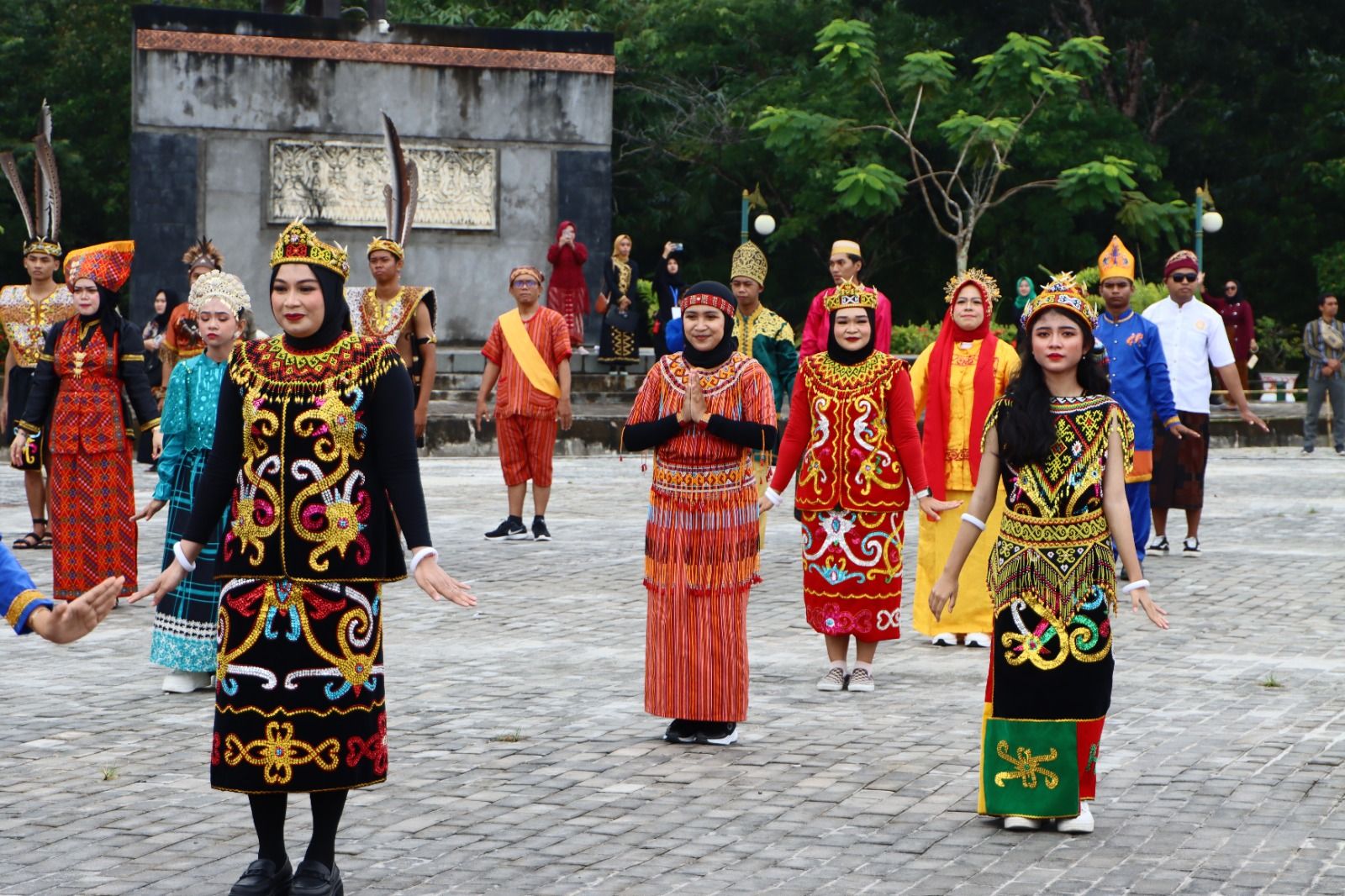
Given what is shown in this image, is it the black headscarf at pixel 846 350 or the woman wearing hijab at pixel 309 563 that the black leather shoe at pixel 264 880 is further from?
the black headscarf at pixel 846 350

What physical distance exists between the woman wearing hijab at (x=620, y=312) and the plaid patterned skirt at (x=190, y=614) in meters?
17.3

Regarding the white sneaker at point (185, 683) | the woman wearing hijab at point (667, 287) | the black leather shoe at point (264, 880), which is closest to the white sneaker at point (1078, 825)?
the black leather shoe at point (264, 880)

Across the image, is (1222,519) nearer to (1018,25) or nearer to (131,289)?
(131,289)

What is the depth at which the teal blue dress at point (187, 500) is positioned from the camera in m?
8.27

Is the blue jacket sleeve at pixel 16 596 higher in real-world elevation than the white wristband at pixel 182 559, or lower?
higher

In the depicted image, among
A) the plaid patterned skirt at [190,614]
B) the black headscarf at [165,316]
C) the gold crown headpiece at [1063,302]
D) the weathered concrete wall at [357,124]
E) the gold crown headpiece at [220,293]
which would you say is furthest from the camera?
the weathered concrete wall at [357,124]

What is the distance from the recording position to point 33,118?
40.2 m

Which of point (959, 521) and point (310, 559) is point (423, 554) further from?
point (959, 521)

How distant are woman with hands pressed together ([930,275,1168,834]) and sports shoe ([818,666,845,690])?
2.28 meters

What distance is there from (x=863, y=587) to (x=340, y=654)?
365 centimetres

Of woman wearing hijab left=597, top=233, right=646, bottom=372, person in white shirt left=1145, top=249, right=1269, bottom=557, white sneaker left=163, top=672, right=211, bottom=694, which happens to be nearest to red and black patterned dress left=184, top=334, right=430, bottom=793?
white sneaker left=163, top=672, right=211, bottom=694

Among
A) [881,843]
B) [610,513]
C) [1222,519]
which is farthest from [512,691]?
[1222,519]

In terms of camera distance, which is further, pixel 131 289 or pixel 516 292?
pixel 131 289

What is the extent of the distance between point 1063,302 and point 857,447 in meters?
2.45
